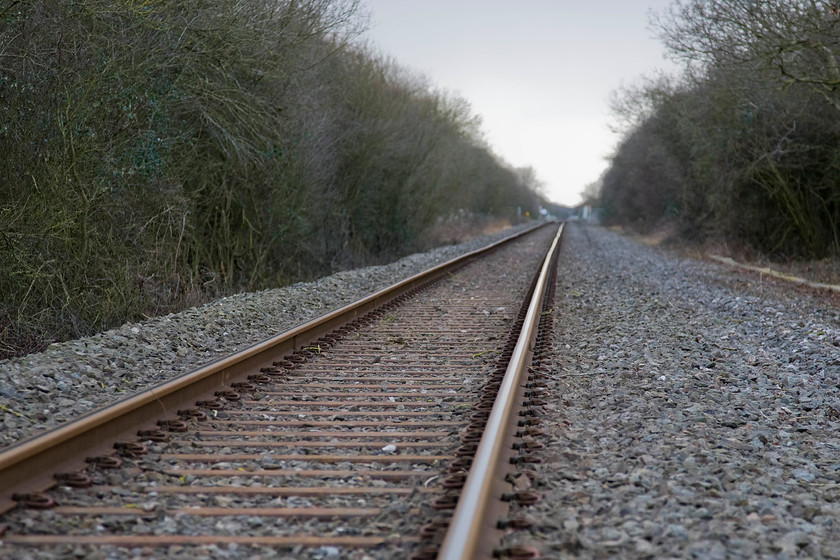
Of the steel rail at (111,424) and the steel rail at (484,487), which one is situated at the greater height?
the steel rail at (111,424)

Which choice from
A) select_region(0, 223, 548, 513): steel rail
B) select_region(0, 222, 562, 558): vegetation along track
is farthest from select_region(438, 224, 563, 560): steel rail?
select_region(0, 223, 548, 513): steel rail

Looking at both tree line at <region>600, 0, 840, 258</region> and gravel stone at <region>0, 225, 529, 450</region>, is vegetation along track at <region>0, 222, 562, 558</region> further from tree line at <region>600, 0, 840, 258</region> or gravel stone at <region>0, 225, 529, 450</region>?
tree line at <region>600, 0, 840, 258</region>

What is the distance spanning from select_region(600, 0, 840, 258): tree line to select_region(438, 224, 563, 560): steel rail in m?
11.3

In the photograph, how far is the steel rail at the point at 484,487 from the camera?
8.64 ft

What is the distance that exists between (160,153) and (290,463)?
8.09m

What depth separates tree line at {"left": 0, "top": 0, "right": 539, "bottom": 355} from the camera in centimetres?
814

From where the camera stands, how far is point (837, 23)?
13008 mm

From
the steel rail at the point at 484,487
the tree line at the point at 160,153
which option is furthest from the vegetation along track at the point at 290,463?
the tree line at the point at 160,153

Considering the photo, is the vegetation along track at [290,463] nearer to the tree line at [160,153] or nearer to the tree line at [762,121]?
the tree line at [160,153]

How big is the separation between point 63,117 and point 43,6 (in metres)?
1.13

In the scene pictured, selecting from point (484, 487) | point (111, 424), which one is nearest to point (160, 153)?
point (111, 424)

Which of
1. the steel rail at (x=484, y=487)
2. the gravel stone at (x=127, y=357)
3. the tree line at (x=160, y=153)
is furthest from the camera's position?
the tree line at (x=160, y=153)

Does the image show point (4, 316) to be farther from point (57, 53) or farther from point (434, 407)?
point (434, 407)

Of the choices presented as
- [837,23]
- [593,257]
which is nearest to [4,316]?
[837,23]
